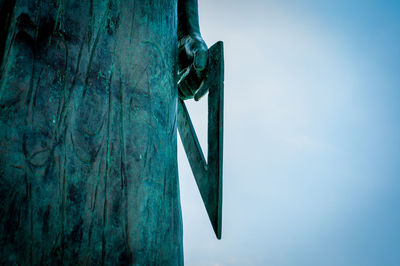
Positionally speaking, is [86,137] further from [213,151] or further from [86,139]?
[213,151]

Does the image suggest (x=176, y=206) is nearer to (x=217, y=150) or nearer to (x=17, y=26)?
(x=217, y=150)

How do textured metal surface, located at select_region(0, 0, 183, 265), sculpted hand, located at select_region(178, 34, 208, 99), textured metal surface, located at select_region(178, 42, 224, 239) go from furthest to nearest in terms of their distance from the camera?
sculpted hand, located at select_region(178, 34, 208, 99)
textured metal surface, located at select_region(178, 42, 224, 239)
textured metal surface, located at select_region(0, 0, 183, 265)

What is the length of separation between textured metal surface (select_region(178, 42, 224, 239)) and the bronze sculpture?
0.19m

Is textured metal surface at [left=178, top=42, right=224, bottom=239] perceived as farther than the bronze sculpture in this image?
Yes

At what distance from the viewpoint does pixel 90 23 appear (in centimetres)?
82

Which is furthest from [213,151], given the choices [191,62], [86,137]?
[86,137]

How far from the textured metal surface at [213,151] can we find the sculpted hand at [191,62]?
0.03 m

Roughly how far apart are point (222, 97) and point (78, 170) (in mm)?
575

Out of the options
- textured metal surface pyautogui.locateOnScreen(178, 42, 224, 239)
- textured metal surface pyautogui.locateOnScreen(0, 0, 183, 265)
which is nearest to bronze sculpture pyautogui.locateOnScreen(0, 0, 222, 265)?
textured metal surface pyautogui.locateOnScreen(0, 0, 183, 265)

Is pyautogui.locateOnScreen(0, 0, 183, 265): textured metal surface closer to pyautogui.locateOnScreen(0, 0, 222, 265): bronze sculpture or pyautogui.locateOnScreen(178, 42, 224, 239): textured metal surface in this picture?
pyautogui.locateOnScreen(0, 0, 222, 265): bronze sculpture

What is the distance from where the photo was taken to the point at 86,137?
74 centimetres

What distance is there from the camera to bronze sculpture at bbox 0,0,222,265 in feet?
2.06

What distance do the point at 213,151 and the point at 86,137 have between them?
1.54ft

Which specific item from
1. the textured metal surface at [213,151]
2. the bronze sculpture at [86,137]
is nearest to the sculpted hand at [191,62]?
the textured metal surface at [213,151]
